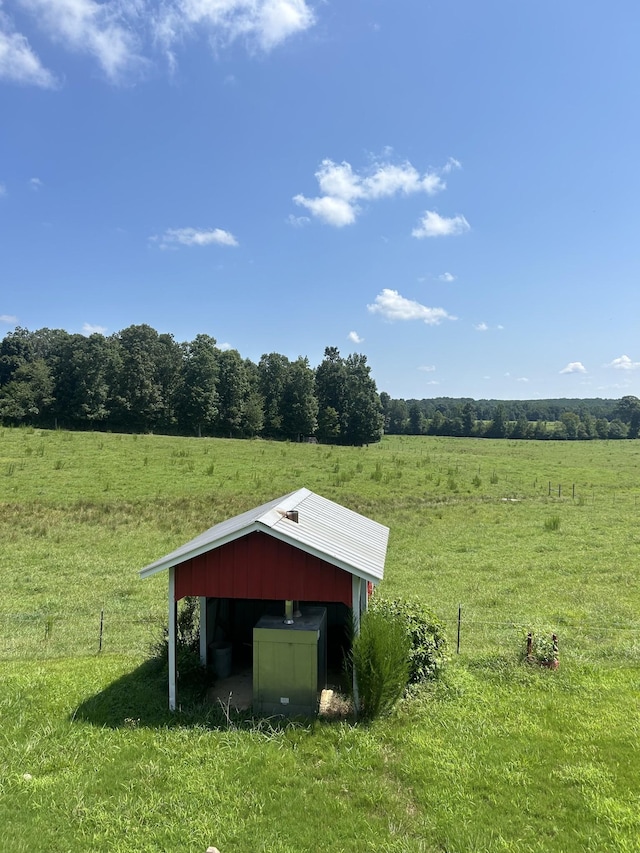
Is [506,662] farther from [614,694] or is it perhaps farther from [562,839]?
[562,839]

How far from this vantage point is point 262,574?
848cm

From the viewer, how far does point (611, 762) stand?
6.94m

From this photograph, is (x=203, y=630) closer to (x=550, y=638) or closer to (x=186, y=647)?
(x=186, y=647)

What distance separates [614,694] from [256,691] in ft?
19.2

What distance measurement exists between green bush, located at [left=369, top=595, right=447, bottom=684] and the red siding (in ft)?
4.92

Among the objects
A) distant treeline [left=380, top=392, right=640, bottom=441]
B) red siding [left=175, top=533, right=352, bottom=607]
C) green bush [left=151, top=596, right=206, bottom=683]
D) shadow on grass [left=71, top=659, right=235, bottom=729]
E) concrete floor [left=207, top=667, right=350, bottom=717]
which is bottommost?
concrete floor [left=207, top=667, right=350, bottom=717]

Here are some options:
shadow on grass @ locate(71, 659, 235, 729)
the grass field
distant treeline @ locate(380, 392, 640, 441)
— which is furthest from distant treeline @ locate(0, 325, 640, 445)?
shadow on grass @ locate(71, 659, 235, 729)

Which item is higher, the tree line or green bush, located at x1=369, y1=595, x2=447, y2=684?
the tree line

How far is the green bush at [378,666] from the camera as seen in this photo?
308 inches

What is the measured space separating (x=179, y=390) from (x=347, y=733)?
6126cm

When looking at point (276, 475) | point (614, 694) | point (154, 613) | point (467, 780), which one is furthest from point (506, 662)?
point (276, 475)

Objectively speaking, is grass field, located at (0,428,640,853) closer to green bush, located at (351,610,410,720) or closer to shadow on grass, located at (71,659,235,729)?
shadow on grass, located at (71,659,235,729)

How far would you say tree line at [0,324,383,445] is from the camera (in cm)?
5981

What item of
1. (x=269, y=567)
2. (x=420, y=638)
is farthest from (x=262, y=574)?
(x=420, y=638)
